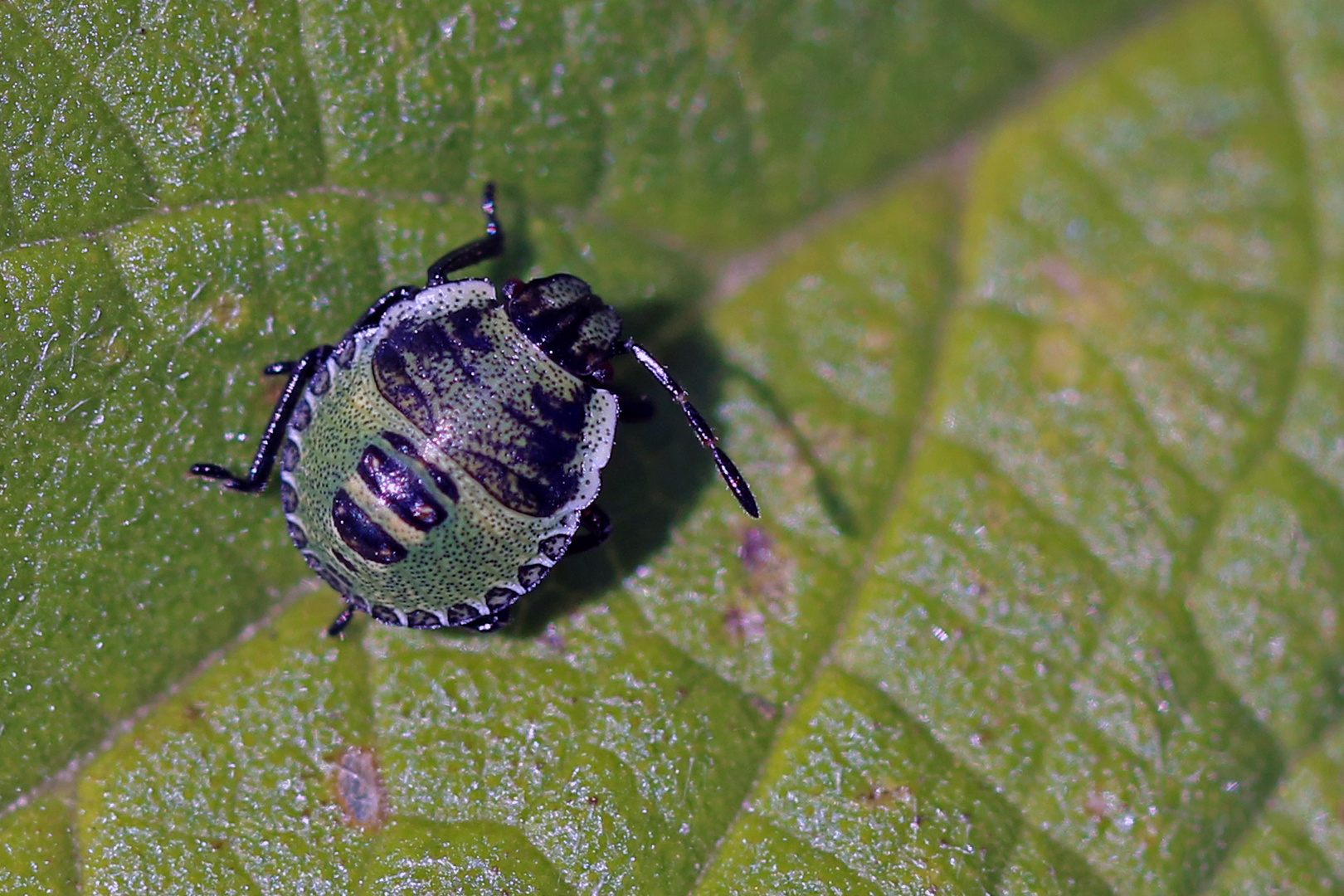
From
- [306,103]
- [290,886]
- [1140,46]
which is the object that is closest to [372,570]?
[290,886]

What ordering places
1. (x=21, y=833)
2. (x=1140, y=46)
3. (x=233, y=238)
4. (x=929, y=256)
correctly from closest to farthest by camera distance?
(x=21, y=833), (x=233, y=238), (x=929, y=256), (x=1140, y=46)

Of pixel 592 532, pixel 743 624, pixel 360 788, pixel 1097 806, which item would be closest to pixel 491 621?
pixel 592 532

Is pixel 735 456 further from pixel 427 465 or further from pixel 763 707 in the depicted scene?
pixel 427 465

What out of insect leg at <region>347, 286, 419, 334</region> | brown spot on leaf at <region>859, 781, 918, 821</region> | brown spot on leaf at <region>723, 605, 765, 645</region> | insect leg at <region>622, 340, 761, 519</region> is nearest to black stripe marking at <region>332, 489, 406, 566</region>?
insect leg at <region>347, 286, 419, 334</region>

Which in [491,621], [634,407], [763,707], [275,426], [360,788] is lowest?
[360,788]

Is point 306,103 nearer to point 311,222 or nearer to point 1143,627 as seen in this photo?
point 311,222
